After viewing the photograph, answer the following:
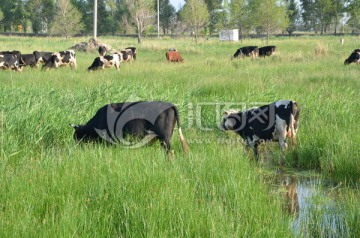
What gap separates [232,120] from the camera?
7.26 m

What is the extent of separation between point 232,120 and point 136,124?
71.2 inches

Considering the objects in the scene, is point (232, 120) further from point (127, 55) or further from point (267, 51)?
point (267, 51)

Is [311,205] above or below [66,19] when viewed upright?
below

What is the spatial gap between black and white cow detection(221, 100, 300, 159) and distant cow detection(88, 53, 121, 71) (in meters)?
12.1

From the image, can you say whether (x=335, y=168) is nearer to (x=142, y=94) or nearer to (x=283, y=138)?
(x=283, y=138)

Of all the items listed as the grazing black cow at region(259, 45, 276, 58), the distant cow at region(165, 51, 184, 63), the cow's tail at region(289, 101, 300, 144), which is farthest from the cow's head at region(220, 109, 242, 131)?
the grazing black cow at region(259, 45, 276, 58)

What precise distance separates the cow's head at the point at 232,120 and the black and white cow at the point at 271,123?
92 mm

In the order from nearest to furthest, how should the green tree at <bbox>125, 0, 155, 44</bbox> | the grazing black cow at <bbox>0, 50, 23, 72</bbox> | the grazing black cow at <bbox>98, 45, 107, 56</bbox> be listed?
the grazing black cow at <bbox>0, 50, 23, 72</bbox>, the grazing black cow at <bbox>98, 45, 107, 56</bbox>, the green tree at <bbox>125, 0, 155, 44</bbox>

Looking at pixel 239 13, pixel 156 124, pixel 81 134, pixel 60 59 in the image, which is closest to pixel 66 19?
pixel 239 13

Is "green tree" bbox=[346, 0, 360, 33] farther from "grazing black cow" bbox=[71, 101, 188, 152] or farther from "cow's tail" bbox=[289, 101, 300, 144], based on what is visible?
"grazing black cow" bbox=[71, 101, 188, 152]

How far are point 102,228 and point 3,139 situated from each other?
2965 millimetres

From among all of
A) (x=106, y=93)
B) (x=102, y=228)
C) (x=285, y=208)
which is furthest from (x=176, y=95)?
(x=102, y=228)

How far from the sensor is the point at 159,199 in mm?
3914

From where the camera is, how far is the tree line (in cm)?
4559
